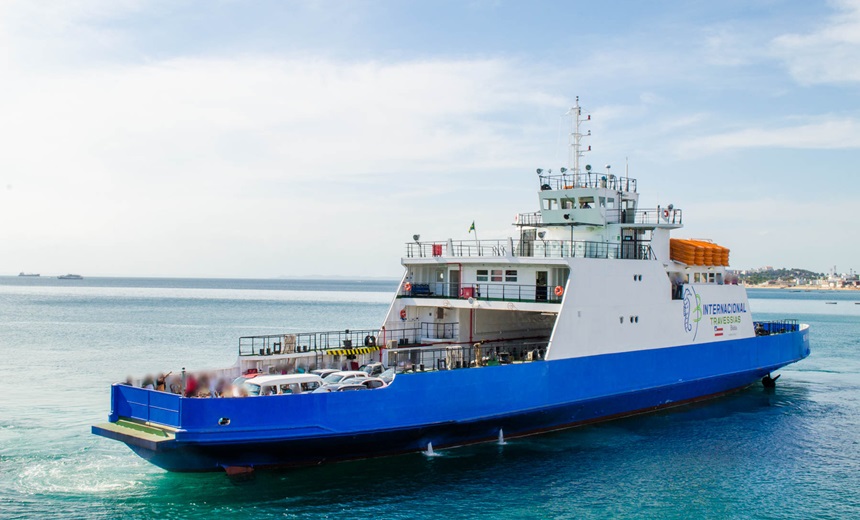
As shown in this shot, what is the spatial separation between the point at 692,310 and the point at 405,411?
1178 cm

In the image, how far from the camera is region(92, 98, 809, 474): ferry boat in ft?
49.9

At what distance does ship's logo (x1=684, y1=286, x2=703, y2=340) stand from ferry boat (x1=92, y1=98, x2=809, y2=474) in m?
0.08

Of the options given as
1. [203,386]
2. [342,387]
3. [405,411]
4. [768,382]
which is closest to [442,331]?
[405,411]

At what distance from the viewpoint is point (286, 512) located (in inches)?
555

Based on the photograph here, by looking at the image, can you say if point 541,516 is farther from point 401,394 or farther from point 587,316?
point 587,316

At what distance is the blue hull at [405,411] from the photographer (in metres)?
14.8

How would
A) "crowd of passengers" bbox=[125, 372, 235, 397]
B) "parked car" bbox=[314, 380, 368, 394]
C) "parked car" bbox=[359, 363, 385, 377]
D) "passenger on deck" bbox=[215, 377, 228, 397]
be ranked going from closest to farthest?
"crowd of passengers" bbox=[125, 372, 235, 397] → "passenger on deck" bbox=[215, 377, 228, 397] → "parked car" bbox=[314, 380, 368, 394] → "parked car" bbox=[359, 363, 385, 377]

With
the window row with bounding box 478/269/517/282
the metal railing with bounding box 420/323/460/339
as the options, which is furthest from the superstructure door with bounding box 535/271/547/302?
the metal railing with bounding box 420/323/460/339

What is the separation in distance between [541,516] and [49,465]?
10.6 meters

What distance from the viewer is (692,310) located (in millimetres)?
24062

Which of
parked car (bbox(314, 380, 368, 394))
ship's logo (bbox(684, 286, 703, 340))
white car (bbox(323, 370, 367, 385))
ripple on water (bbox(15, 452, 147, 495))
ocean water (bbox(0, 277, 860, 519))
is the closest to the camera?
ocean water (bbox(0, 277, 860, 519))

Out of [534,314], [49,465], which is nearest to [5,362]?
[49,465]

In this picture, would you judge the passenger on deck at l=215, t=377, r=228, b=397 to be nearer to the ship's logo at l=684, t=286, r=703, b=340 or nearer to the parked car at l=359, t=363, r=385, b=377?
the parked car at l=359, t=363, r=385, b=377

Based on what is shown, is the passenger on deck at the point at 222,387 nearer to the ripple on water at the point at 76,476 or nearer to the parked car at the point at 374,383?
the ripple on water at the point at 76,476
